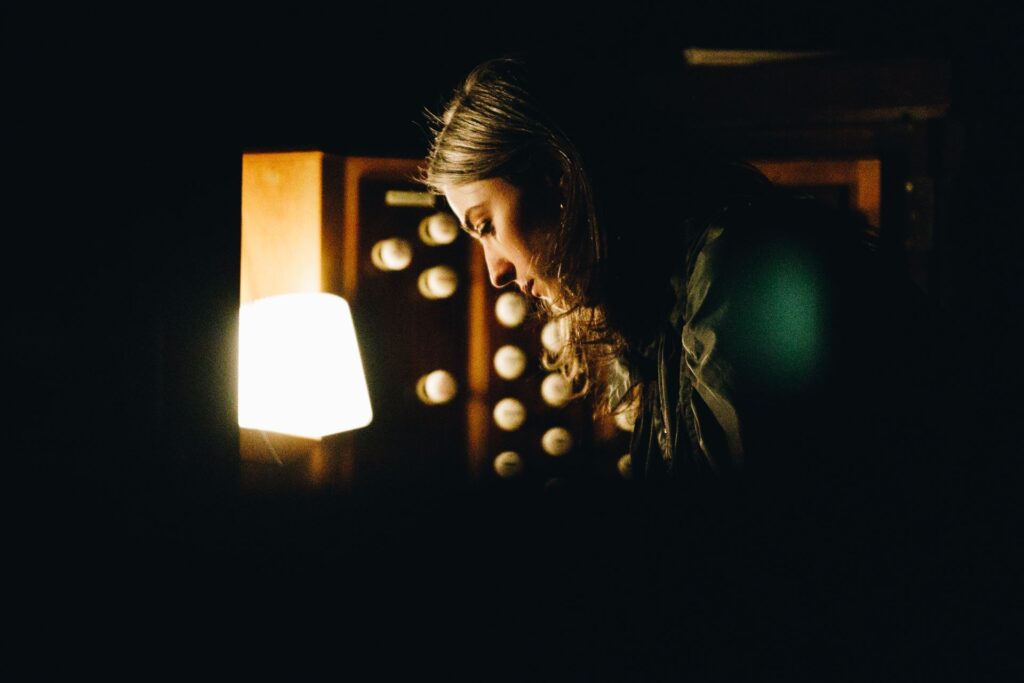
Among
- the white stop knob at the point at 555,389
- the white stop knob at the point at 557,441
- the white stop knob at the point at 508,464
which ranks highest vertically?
the white stop knob at the point at 555,389

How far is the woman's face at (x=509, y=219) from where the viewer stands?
1.33m

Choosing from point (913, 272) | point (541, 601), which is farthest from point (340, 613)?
point (913, 272)

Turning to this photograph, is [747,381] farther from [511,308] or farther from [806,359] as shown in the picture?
[511,308]

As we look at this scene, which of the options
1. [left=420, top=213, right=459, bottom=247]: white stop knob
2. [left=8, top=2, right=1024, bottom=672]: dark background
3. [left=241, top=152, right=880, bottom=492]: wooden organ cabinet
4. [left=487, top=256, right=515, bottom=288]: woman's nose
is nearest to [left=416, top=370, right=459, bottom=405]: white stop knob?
[left=241, top=152, right=880, bottom=492]: wooden organ cabinet

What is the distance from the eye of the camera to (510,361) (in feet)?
6.40

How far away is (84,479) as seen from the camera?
0.69 m

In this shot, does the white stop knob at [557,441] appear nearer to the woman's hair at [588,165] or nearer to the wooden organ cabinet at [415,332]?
the wooden organ cabinet at [415,332]

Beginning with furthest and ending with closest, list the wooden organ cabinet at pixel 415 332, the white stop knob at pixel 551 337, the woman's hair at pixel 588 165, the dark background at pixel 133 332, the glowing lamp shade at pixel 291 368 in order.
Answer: the white stop knob at pixel 551 337, the wooden organ cabinet at pixel 415 332, the glowing lamp shade at pixel 291 368, the woman's hair at pixel 588 165, the dark background at pixel 133 332

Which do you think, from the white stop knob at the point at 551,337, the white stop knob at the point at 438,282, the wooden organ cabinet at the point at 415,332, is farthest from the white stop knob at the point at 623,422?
the white stop knob at the point at 438,282

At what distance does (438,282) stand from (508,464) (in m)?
0.53

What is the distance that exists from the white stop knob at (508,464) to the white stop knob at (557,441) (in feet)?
0.29

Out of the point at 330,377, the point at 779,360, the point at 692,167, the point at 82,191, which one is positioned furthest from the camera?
the point at 330,377

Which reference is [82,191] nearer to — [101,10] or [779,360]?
[101,10]

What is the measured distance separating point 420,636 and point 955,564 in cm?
86
